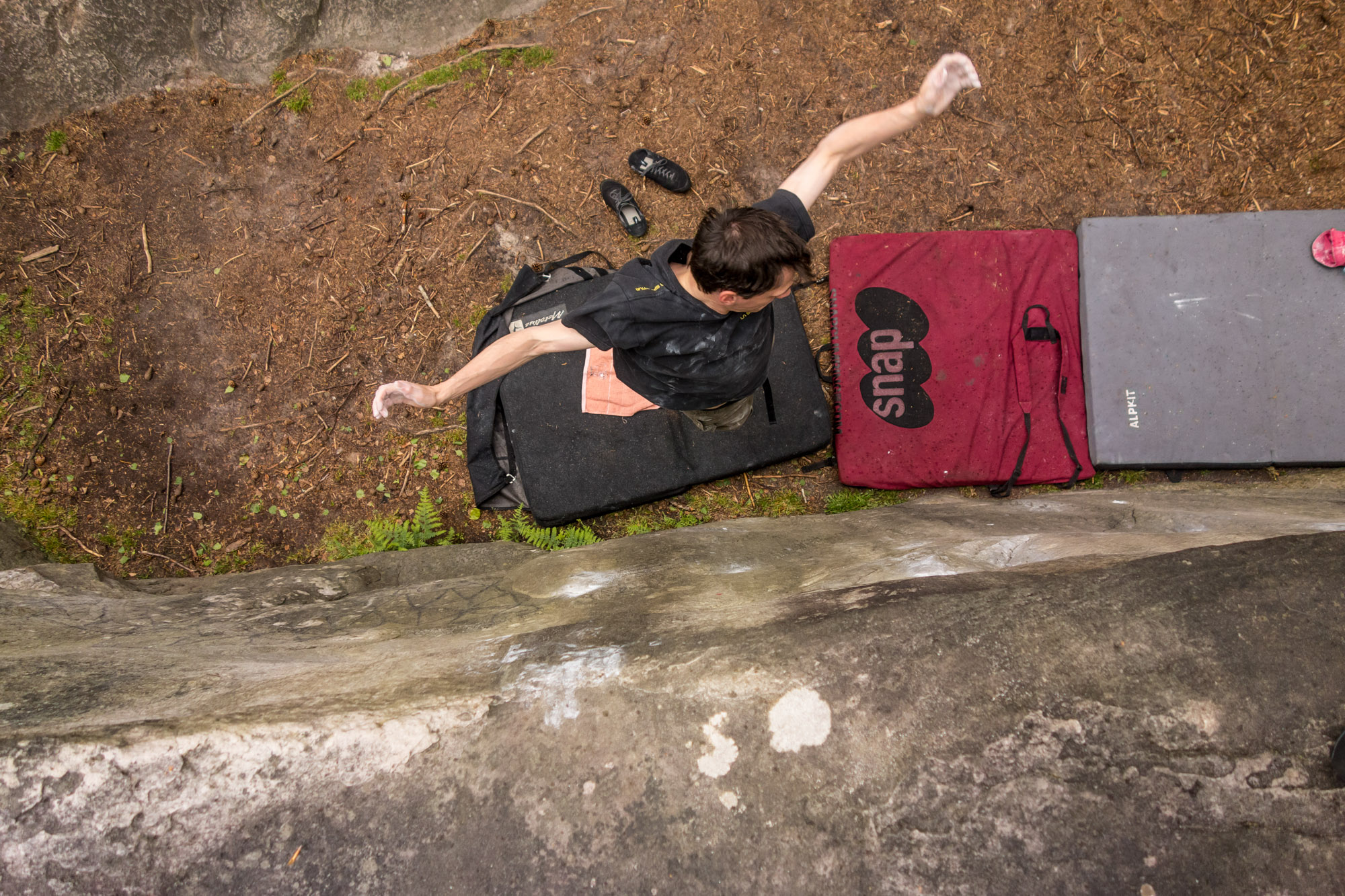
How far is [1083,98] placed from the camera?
3.94 m

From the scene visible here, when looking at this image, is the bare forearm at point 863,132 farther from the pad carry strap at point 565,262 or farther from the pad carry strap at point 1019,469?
the pad carry strap at point 1019,469

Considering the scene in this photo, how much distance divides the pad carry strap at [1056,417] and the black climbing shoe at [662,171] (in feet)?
6.70

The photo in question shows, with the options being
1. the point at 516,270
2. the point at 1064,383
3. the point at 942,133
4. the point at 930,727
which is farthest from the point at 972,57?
the point at 930,727

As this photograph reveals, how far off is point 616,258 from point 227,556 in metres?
2.76

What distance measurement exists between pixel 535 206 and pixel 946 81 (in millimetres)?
2449

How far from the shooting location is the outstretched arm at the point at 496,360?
224 cm

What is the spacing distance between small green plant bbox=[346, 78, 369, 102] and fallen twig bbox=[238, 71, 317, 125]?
0.23m

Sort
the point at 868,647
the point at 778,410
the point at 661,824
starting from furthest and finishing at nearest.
Result: the point at 778,410, the point at 868,647, the point at 661,824

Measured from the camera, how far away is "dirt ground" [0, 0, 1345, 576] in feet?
12.5

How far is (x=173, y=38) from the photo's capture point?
4020mm

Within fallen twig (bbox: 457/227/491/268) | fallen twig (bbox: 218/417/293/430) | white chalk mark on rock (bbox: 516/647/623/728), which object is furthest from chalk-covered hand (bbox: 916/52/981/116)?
fallen twig (bbox: 218/417/293/430)

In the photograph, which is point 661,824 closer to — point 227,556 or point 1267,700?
point 1267,700

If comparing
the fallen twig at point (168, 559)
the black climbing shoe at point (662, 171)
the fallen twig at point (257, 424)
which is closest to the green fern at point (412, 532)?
the fallen twig at point (257, 424)

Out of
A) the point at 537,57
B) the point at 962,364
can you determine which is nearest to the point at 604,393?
the point at 962,364
